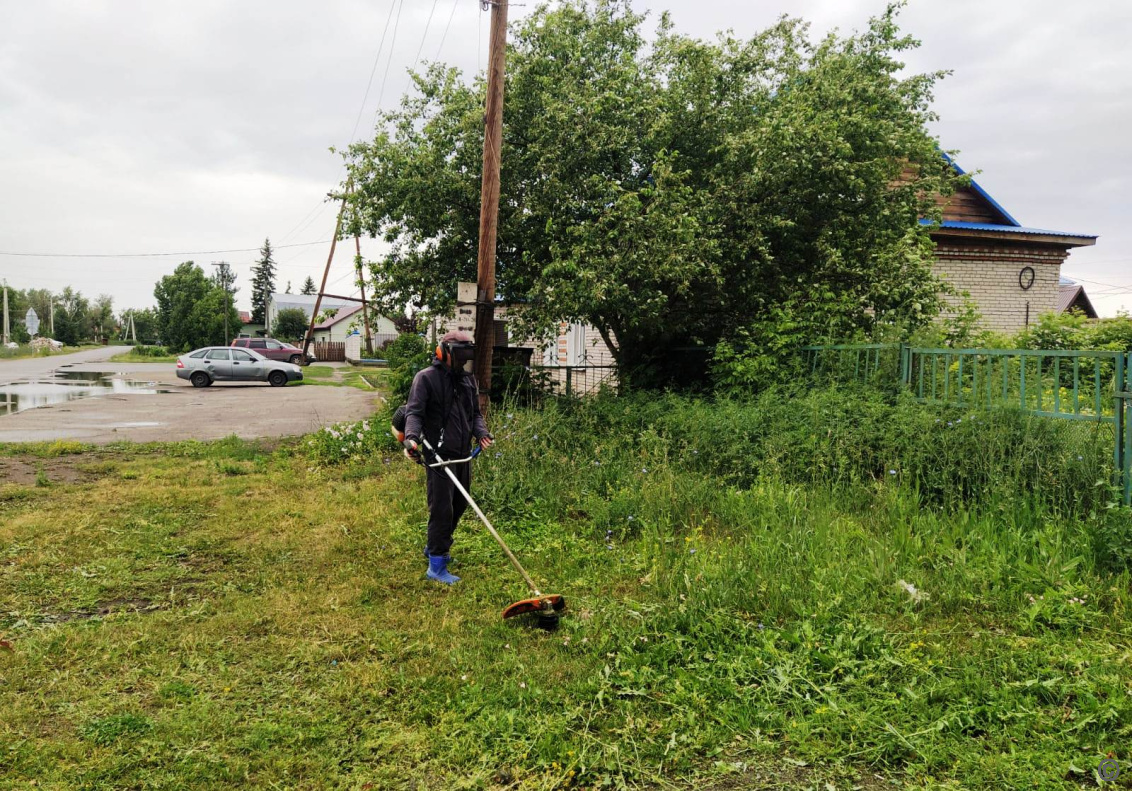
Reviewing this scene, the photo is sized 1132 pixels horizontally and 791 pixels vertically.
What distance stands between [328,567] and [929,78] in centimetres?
1176

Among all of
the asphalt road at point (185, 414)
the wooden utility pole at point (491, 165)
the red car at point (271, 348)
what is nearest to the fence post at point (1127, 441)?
the wooden utility pole at point (491, 165)

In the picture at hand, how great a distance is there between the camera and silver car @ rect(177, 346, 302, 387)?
23469 mm

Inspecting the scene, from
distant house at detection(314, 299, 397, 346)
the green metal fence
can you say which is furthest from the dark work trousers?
distant house at detection(314, 299, 397, 346)

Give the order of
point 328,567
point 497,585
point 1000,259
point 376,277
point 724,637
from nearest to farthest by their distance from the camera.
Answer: point 724,637, point 497,585, point 328,567, point 376,277, point 1000,259

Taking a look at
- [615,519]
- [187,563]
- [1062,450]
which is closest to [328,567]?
[187,563]

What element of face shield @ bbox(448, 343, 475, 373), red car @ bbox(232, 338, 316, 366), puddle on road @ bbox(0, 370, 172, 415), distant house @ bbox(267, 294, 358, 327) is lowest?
puddle on road @ bbox(0, 370, 172, 415)

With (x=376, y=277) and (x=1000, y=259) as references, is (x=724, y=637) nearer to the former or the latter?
(x=376, y=277)

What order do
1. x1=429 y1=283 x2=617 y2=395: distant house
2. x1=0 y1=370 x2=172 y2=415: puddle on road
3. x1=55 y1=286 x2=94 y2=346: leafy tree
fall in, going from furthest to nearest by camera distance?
1. x1=55 y1=286 x2=94 y2=346: leafy tree
2. x1=0 y1=370 x2=172 y2=415: puddle on road
3. x1=429 y1=283 x2=617 y2=395: distant house

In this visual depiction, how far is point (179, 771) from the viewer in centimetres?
268

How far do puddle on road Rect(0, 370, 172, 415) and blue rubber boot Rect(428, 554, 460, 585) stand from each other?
45.2 ft

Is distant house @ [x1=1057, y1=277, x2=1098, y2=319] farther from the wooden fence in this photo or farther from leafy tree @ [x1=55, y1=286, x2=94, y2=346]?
leafy tree @ [x1=55, y1=286, x2=94, y2=346]

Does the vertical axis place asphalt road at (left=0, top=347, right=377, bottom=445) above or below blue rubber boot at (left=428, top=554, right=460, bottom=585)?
above

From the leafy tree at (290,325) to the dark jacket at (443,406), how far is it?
2411 inches

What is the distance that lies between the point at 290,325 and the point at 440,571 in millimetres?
62550
